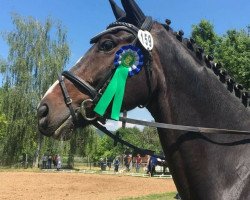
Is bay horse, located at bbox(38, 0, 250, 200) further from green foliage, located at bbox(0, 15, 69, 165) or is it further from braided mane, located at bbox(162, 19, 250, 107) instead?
green foliage, located at bbox(0, 15, 69, 165)

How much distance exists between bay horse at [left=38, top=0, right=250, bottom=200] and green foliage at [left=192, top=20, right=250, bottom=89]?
41.0ft

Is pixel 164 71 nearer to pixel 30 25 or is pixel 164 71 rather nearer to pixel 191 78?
pixel 191 78

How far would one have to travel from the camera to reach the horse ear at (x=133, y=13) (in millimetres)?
3580

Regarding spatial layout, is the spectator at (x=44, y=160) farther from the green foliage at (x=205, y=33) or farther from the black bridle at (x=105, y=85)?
the black bridle at (x=105, y=85)

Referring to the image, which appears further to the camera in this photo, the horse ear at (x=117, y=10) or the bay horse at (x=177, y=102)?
the horse ear at (x=117, y=10)

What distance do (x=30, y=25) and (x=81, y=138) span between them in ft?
42.9

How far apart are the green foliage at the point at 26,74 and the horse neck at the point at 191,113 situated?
4068 centimetres

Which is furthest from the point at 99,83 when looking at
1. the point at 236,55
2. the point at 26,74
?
the point at 26,74

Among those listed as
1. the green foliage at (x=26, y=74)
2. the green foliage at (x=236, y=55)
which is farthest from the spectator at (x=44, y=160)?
the green foliage at (x=236, y=55)

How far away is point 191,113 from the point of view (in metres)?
3.45

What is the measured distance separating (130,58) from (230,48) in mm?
21000

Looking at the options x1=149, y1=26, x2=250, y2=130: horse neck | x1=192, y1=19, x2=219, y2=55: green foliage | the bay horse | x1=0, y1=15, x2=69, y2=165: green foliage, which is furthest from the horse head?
x1=0, y1=15, x2=69, y2=165: green foliage

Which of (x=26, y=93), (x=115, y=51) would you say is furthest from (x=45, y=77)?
(x=115, y=51)

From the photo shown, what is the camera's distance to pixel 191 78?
138 inches
